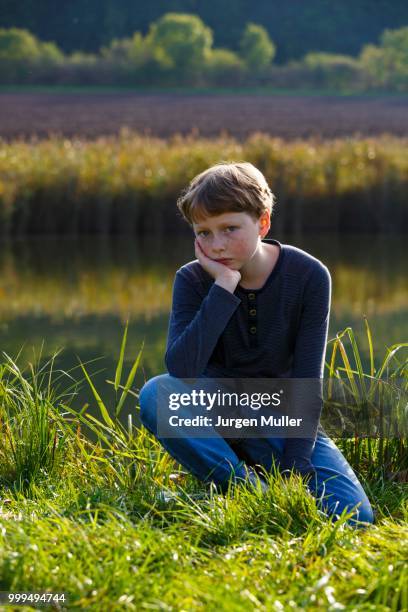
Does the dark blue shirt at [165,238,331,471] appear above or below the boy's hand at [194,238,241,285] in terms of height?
below

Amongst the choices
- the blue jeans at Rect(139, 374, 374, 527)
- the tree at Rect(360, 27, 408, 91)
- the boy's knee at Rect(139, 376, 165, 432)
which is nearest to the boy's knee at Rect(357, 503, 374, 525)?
the blue jeans at Rect(139, 374, 374, 527)

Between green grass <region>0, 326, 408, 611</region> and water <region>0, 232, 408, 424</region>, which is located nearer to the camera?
green grass <region>0, 326, 408, 611</region>

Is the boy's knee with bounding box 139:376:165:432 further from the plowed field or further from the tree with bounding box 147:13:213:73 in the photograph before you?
the tree with bounding box 147:13:213:73

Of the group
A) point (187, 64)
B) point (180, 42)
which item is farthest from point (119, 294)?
point (187, 64)

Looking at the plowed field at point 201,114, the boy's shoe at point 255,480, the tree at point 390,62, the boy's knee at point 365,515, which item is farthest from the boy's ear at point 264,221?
the tree at point 390,62

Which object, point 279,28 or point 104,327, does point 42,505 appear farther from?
point 279,28

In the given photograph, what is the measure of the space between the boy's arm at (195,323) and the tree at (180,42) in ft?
109

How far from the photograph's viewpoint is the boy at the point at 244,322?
2121 mm

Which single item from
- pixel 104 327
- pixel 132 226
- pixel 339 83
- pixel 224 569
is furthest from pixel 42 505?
pixel 339 83

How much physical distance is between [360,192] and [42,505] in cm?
748

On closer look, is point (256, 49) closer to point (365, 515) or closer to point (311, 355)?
point (311, 355)

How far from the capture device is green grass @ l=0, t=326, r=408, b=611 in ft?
5.18

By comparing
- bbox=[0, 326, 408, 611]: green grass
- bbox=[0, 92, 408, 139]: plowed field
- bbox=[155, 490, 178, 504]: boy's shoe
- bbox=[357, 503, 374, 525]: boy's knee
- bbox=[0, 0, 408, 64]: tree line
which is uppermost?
bbox=[0, 0, 408, 64]: tree line

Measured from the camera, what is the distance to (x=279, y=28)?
140ft
